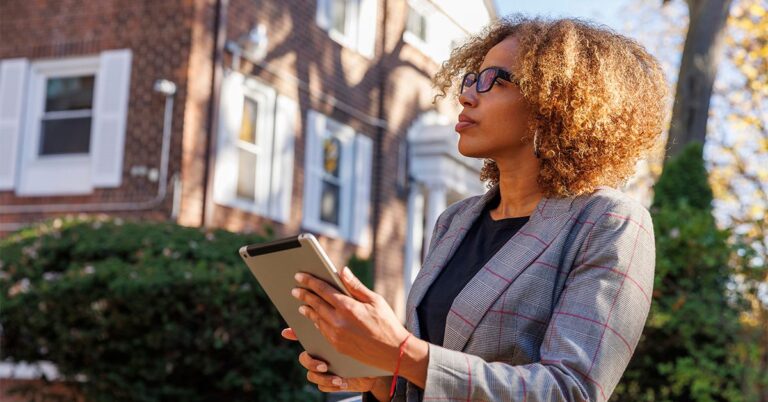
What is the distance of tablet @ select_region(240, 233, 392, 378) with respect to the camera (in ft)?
6.06

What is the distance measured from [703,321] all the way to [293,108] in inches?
283

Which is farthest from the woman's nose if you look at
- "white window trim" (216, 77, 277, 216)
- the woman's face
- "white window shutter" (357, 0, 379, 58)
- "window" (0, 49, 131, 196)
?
"white window shutter" (357, 0, 379, 58)

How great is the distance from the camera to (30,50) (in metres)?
11.7

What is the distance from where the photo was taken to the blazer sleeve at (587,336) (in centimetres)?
188

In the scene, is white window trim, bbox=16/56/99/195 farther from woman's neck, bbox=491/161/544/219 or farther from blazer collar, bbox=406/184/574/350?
blazer collar, bbox=406/184/574/350

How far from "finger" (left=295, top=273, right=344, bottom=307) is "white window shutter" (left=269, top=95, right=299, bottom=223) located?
33.9ft

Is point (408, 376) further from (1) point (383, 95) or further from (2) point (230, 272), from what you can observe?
(1) point (383, 95)

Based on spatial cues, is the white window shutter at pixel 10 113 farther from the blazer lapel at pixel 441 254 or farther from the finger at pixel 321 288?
the finger at pixel 321 288

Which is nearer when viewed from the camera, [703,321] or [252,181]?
[703,321]

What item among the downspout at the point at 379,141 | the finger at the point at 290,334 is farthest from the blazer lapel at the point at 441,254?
the downspout at the point at 379,141

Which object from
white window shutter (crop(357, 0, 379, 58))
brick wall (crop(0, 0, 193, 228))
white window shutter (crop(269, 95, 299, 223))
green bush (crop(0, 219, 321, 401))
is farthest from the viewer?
white window shutter (crop(357, 0, 379, 58))

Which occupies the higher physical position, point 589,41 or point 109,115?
point 109,115

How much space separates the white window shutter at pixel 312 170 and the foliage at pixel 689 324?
251 inches

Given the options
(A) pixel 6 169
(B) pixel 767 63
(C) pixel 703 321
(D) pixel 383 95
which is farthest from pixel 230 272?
(B) pixel 767 63
